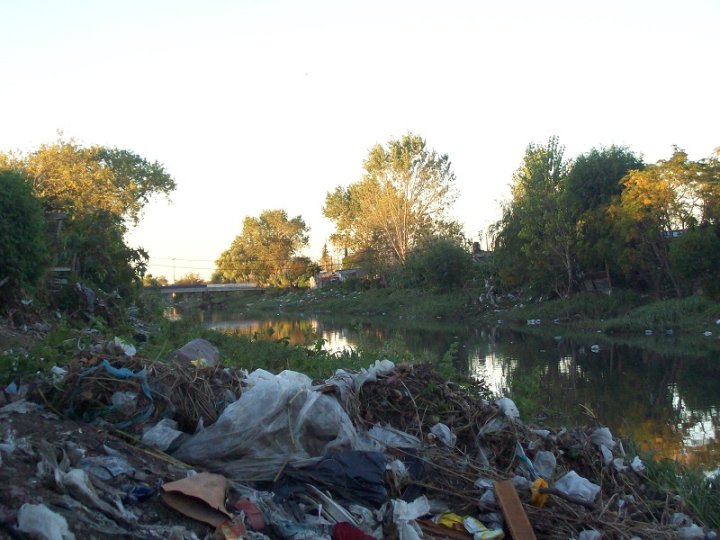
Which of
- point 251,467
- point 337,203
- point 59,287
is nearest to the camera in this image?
point 251,467

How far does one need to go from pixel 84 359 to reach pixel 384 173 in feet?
160

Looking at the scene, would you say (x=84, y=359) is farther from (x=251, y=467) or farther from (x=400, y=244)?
(x=400, y=244)

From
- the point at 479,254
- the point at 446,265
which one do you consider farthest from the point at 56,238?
the point at 479,254

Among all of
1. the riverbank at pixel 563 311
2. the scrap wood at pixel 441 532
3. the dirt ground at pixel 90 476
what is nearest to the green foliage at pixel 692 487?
the scrap wood at pixel 441 532

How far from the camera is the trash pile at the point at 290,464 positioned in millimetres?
3736

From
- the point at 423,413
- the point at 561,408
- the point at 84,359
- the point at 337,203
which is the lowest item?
the point at 561,408

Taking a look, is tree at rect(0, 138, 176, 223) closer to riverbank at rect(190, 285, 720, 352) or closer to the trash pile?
riverbank at rect(190, 285, 720, 352)

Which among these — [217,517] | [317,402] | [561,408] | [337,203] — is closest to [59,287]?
[561,408]

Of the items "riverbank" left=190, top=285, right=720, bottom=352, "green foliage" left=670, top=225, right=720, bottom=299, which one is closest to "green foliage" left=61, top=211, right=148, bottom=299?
"riverbank" left=190, top=285, right=720, bottom=352

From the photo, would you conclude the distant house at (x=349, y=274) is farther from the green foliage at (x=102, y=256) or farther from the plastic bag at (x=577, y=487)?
the plastic bag at (x=577, y=487)

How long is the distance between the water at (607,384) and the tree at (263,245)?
2284 inches

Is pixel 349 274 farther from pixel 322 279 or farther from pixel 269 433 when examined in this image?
pixel 269 433

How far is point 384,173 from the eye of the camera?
175ft

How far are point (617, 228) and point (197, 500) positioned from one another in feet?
80.5
